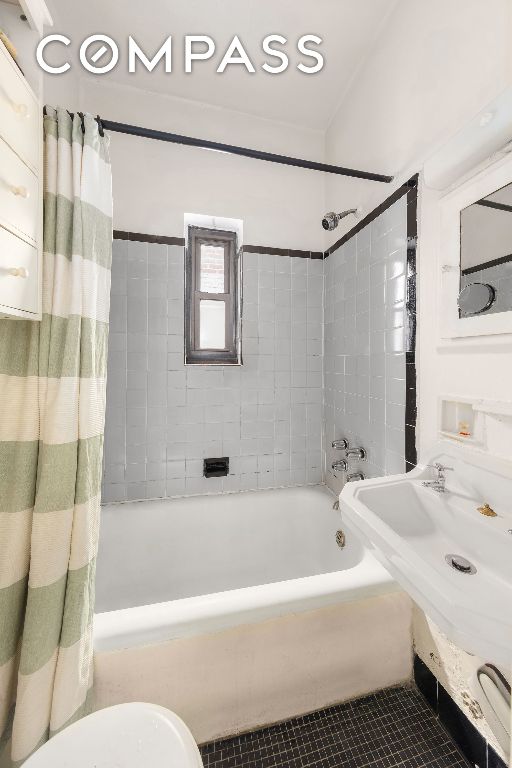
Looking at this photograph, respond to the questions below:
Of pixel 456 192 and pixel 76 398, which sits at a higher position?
pixel 456 192

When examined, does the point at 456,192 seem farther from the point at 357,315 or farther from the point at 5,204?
the point at 5,204

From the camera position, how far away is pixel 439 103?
114 cm

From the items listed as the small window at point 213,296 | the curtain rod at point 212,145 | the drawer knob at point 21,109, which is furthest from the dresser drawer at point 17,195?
the small window at point 213,296

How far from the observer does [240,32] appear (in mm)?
1494

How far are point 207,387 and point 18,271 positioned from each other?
119 centimetres

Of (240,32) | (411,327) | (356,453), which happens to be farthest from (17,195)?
(356,453)

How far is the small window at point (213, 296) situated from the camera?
1964 millimetres

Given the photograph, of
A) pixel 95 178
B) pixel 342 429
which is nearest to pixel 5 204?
pixel 95 178

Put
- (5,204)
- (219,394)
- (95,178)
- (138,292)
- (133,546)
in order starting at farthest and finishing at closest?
(219,394) → (138,292) → (133,546) → (95,178) → (5,204)

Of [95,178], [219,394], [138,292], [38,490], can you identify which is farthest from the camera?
[219,394]

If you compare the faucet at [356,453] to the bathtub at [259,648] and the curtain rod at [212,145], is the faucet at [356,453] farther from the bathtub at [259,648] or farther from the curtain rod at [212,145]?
the curtain rod at [212,145]

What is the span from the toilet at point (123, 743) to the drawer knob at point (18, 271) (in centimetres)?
96

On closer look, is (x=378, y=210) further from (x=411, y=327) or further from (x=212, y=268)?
(x=212, y=268)

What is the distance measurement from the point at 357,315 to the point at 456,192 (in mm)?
684
